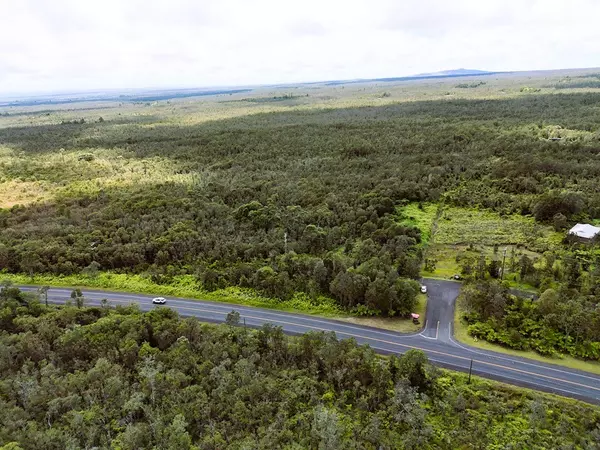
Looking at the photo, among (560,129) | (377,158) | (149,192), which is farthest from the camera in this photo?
(560,129)

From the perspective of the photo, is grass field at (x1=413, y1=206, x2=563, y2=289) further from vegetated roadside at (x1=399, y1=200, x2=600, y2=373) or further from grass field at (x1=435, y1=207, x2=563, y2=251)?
vegetated roadside at (x1=399, y1=200, x2=600, y2=373)

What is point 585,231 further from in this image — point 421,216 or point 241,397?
point 241,397

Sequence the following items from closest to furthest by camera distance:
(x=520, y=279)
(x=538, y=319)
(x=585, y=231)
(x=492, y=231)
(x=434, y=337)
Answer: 1. (x=538, y=319)
2. (x=434, y=337)
3. (x=520, y=279)
4. (x=585, y=231)
5. (x=492, y=231)

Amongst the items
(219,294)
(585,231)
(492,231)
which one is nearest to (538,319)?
(585,231)

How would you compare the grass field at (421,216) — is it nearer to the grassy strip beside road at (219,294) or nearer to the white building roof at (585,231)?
the white building roof at (585,231)

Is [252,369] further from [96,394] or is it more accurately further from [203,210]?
[203,210]

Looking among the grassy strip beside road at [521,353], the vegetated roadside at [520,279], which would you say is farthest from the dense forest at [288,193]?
the grassy strip beside road at [521,353]

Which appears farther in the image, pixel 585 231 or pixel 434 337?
pixel 585 231

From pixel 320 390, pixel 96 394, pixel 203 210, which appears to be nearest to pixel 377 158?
pixel 203 210
